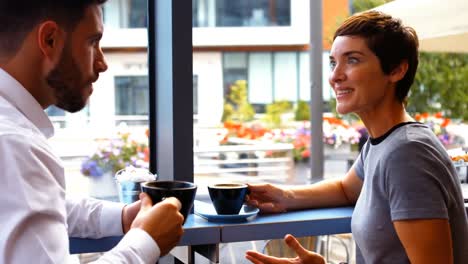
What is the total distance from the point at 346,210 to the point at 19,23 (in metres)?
Answer: 1.12

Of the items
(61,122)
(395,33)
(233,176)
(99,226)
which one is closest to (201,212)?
(99,226)

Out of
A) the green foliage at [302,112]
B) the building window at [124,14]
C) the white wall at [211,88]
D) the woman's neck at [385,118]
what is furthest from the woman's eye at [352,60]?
the green foliage at [302,112]

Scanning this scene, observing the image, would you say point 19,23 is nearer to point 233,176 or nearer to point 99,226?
point 99,226

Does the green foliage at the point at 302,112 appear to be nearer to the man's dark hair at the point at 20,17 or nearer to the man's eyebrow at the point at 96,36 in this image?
the man's eyebrow at the point at 96,36

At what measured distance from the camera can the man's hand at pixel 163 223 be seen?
1215mm

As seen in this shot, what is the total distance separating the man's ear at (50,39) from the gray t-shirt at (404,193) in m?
0.81

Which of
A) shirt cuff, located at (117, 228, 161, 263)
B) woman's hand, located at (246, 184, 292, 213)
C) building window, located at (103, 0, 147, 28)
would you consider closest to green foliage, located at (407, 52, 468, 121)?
building window, located at (103, 0, 147, 28)

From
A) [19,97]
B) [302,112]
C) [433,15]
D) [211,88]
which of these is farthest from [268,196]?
[302,112]

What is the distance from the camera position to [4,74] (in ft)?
3.80

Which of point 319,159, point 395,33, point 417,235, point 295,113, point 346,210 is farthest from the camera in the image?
point 295,113

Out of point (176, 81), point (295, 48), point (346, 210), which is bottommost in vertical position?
point (346, 210)

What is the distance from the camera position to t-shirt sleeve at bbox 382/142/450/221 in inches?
57.1

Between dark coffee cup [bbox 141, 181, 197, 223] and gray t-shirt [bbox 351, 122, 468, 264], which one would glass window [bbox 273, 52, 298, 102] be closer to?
gray t-shirt [bbox 351, 122, 468, 264]

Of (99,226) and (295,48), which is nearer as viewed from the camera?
(99,226)
